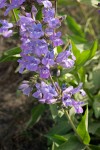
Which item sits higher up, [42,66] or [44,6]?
[44,6]

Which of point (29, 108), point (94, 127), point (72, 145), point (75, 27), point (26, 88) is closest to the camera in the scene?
point (26, 88)

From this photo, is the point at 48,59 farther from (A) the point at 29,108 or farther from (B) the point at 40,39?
(A) the point at 29,108

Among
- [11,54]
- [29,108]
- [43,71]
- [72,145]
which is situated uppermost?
[43,71]

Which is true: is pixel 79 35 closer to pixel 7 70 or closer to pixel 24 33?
pixel 7 70

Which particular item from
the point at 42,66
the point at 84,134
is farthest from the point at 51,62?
the point at 84,134

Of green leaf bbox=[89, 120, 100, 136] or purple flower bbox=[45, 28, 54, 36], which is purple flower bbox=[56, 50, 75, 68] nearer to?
purple flower bbox=[45, 28, 54, 36]

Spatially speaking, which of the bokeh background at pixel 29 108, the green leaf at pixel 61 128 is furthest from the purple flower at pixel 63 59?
the green leaf at pixel 61 128

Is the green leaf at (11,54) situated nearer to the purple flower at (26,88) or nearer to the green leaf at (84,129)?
the purple flower at (26,88)

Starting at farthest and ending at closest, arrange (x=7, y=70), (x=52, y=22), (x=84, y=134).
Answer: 1. (x=7, y=70)
2. (x=84, y=134)
3. (x=52, y=22)

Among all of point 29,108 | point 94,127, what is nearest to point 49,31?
→ point 94,127
